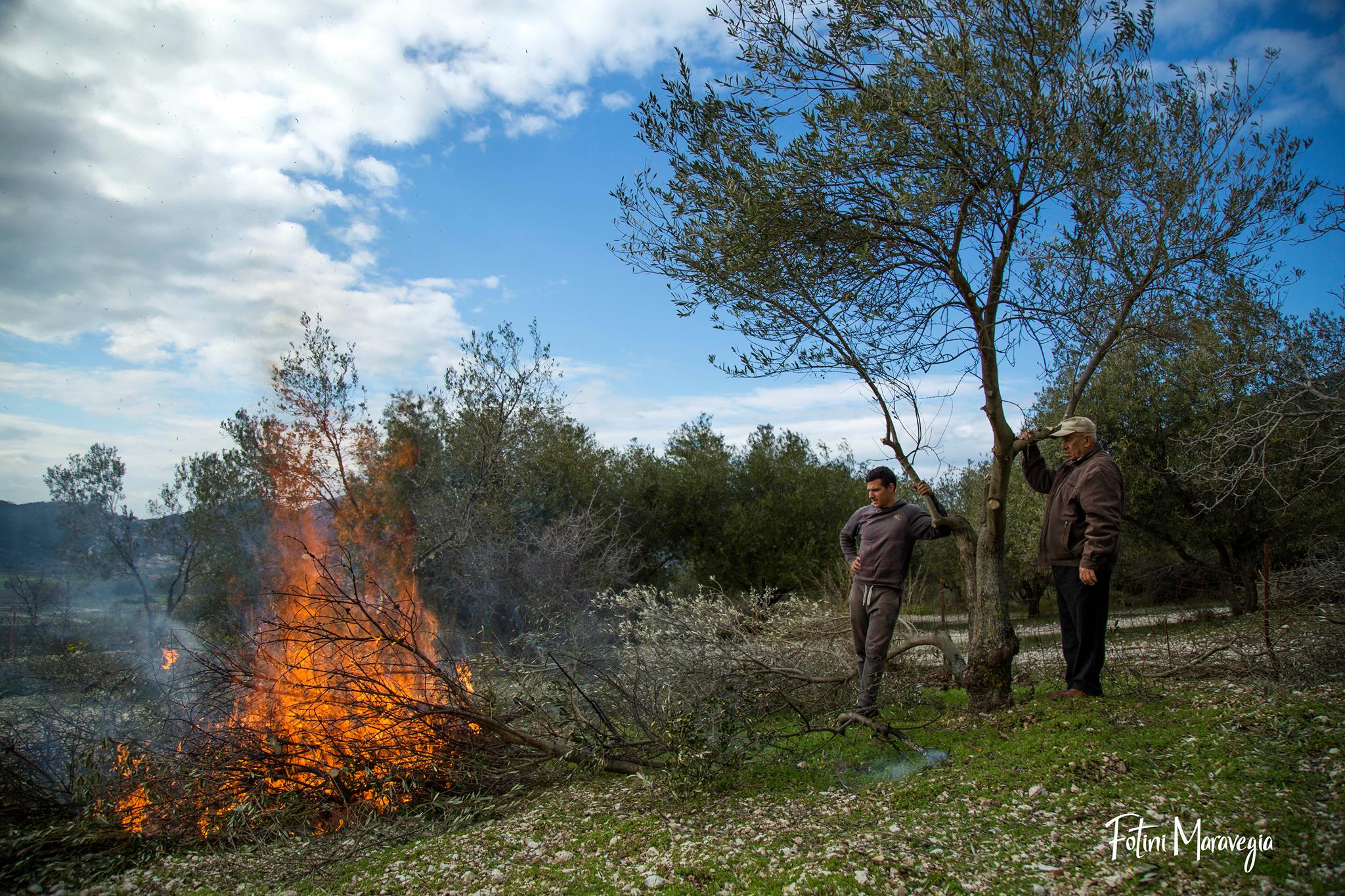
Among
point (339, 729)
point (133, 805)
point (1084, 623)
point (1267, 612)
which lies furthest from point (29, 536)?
point (1267, 612)

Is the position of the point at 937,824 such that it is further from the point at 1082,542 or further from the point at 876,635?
the point at 1082,542

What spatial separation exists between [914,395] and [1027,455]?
3.39 feet

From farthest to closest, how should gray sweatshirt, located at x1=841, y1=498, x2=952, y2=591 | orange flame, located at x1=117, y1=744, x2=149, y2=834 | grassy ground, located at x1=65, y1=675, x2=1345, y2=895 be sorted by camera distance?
gray sweatshirt, located at x1=841, y1=498, x2=952, y2=591
orange flame, located at x1=117, y1=744, x2=149, y2=834
grassy ground, located at x1=65, y1=675, x2=1345, y2=895

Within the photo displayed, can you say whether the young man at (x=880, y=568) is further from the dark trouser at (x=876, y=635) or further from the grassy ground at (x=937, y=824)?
the grassy ground at (x=937, y=824)

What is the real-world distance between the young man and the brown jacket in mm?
824

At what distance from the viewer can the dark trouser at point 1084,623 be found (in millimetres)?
5551

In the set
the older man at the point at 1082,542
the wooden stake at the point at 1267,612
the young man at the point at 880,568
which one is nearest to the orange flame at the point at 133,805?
the young man at the point at 880,568

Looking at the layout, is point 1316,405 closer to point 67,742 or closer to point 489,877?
point 489,877

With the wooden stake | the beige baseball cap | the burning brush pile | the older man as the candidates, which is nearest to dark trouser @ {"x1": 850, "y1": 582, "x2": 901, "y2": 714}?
the older man

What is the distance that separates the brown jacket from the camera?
535 cm

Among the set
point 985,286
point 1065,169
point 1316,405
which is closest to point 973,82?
point 1065,169

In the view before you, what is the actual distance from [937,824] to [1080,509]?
3077 mm

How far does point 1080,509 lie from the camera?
5723 mm

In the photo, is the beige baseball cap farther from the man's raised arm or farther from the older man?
the man's raised arm
